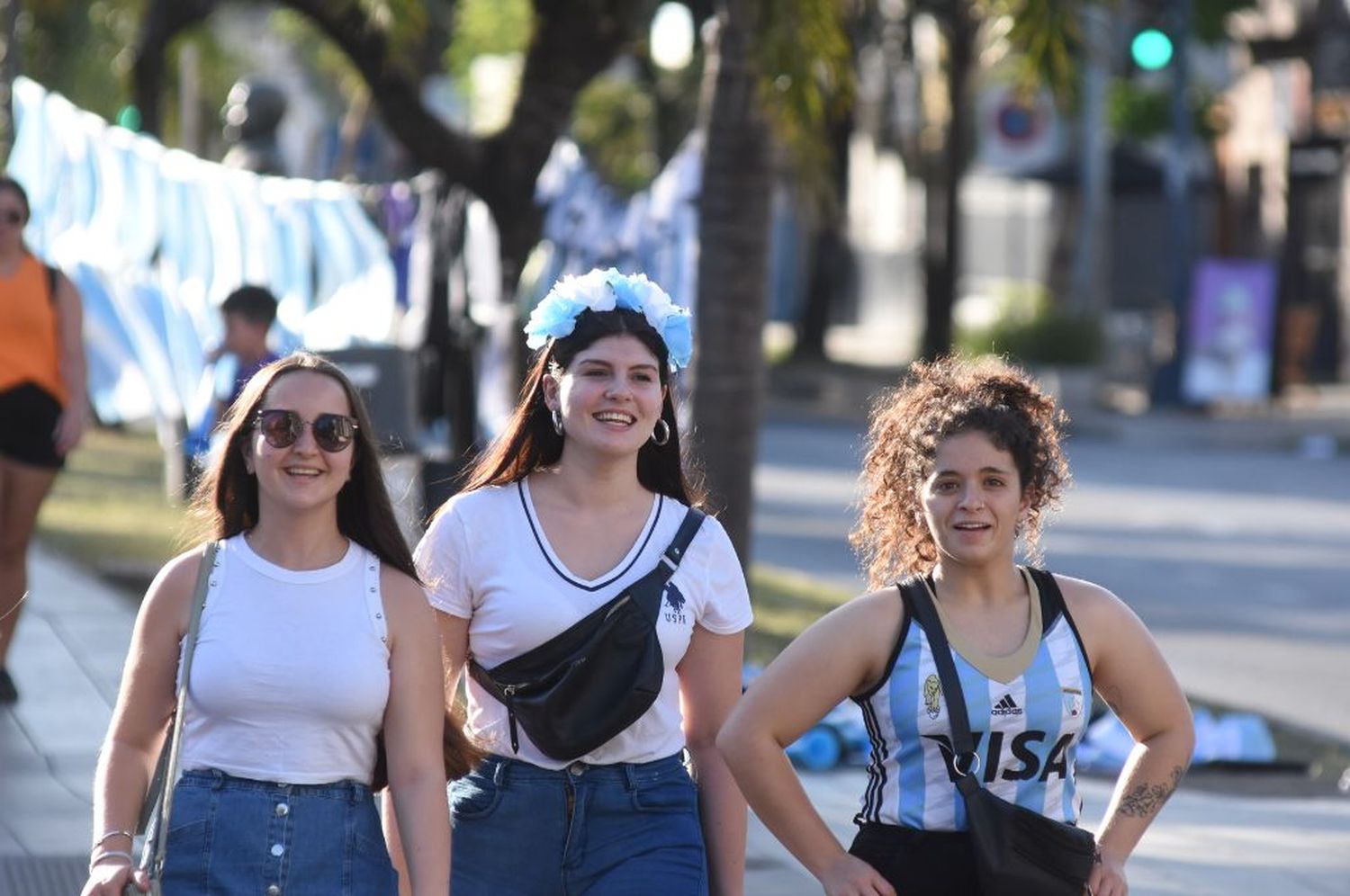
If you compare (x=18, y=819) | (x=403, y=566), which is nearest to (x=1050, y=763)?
(x=403, y=566)

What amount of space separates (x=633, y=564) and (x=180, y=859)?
3.08 feet

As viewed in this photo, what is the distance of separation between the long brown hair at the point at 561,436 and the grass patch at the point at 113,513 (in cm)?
646

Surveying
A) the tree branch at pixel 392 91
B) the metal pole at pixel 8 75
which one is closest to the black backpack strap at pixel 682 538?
the metal pole at pixel 8 75

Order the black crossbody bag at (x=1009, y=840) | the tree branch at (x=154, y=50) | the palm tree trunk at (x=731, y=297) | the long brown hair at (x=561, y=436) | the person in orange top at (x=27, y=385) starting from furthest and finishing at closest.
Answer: the tree branch at (x=154, y=50) < the palm tree trunk at (x=731, y=297) < the person in orange top at (x=27, y=385) < the long brown hair at (x=561, y=436) < the black crossbody bag at (x=1009, y=840)

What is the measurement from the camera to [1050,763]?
3.86 metres

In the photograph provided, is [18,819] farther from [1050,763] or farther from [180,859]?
[1050,763]

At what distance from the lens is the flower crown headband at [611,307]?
4418 mm

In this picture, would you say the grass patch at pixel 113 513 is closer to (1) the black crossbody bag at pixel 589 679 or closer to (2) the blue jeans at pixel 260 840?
(1) the black crossbody bag at pixel 589 679

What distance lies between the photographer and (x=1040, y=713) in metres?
3.82

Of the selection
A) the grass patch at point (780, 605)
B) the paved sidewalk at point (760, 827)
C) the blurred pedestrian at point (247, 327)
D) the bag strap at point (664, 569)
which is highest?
Answer: the blurred pedestrian at point (247, 327)

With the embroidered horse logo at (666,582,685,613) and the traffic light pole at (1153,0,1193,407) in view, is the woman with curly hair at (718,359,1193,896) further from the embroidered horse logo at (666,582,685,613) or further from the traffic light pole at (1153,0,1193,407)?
the traffic light pole at (1153,0,1193,407)

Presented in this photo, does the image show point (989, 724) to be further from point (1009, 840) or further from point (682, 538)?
point (682, 538)

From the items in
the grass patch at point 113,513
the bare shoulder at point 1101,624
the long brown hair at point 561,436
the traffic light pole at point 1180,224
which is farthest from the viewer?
the traffic light pole at point 1180,224

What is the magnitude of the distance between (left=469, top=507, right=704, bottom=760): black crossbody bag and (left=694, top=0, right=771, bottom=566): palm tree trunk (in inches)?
276
